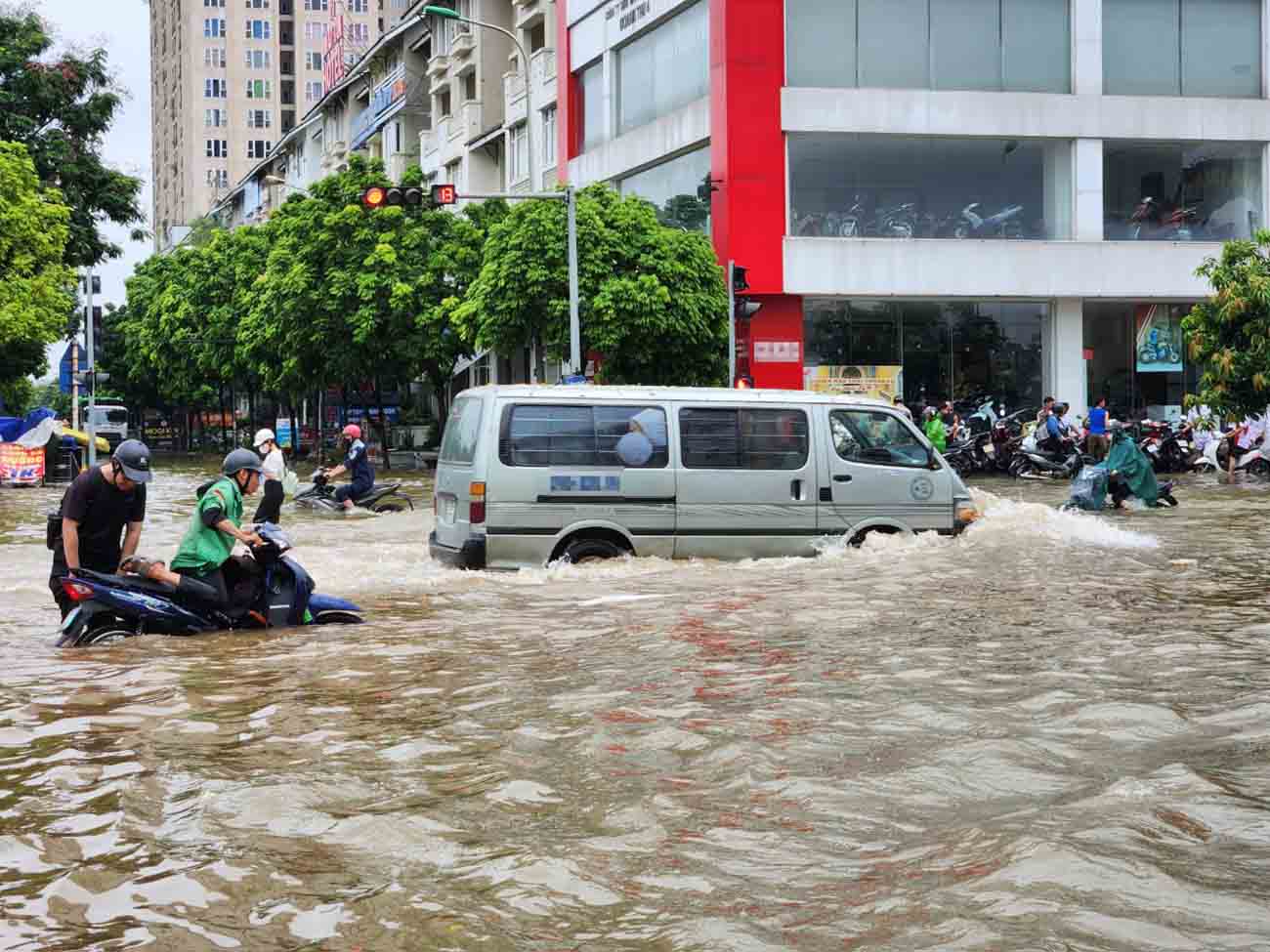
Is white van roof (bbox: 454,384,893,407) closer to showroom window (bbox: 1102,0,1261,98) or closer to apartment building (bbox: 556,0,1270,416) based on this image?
apartment building (bbox: 556,0,1270,416)

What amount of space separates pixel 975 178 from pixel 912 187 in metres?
1.56

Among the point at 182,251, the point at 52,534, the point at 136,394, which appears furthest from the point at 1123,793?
the point at 136,394

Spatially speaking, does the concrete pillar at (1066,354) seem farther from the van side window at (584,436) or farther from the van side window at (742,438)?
the van side window at (584,436)

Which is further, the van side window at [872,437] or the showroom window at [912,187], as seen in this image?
the showroom window at [912,187]

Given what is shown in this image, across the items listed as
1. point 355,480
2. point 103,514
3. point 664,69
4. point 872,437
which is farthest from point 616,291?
point 103,514

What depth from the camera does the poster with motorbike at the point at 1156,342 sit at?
35562mm

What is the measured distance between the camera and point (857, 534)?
14352 millimetres

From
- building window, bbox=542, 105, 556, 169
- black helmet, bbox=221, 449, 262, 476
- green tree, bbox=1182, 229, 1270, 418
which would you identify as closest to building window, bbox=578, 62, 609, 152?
building window, bbox=542, 105, 556, 169

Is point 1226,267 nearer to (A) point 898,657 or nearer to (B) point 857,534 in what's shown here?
(B) point 857,534

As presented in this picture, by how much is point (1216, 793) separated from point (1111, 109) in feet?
104

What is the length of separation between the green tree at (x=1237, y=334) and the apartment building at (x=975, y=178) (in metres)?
6.79

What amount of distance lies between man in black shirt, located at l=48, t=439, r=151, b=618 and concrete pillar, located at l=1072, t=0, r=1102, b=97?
2958cm

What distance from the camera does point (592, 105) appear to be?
41969mm

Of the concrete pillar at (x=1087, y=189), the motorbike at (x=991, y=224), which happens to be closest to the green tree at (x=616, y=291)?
the motorbike at (x=991, y=224)
